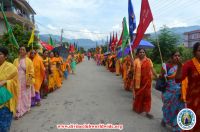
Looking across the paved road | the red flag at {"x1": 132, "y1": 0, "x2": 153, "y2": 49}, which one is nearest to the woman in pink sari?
the paved road

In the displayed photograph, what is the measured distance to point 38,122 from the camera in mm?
6402

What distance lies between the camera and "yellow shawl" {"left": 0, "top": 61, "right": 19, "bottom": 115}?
5.23 meters

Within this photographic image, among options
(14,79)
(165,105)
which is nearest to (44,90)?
(14,79)


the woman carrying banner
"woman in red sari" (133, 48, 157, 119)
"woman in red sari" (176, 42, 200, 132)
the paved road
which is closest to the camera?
"woman in red sari" (176, 42, 200, 132)

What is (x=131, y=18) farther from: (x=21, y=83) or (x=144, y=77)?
(x=21, y=83)

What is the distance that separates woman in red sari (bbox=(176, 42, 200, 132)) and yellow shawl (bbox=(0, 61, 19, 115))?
3019 mm

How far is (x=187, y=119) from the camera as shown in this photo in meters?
4.37

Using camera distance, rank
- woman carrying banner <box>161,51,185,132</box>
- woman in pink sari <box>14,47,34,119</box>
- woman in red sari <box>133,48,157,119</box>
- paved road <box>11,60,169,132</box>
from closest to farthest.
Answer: woman carrying banner <box>161,51,185,132</box>
paved road <box>11,60,169,132</box>
woman in red sari <box>133,48,157,119</box>
woman in pink sari <box>14,47,34,119</box>

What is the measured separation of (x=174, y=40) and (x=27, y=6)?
110 ft

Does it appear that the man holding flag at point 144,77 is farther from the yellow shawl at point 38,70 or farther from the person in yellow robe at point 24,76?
the yellow shawl at point 38,70

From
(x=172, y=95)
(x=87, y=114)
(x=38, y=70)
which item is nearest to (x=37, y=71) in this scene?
(x=38, y=70)

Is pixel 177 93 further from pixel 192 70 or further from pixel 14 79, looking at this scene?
pixel 14 79

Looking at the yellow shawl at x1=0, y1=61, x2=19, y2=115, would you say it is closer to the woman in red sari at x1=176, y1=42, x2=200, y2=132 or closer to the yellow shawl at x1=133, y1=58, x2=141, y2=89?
the yellow shawl at x1=133, y1=58, x2=141, y2=89

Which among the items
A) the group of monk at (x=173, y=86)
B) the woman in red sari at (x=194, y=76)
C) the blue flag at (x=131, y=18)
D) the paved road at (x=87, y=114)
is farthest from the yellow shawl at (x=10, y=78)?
the blue flag at (x=131, y=18)
